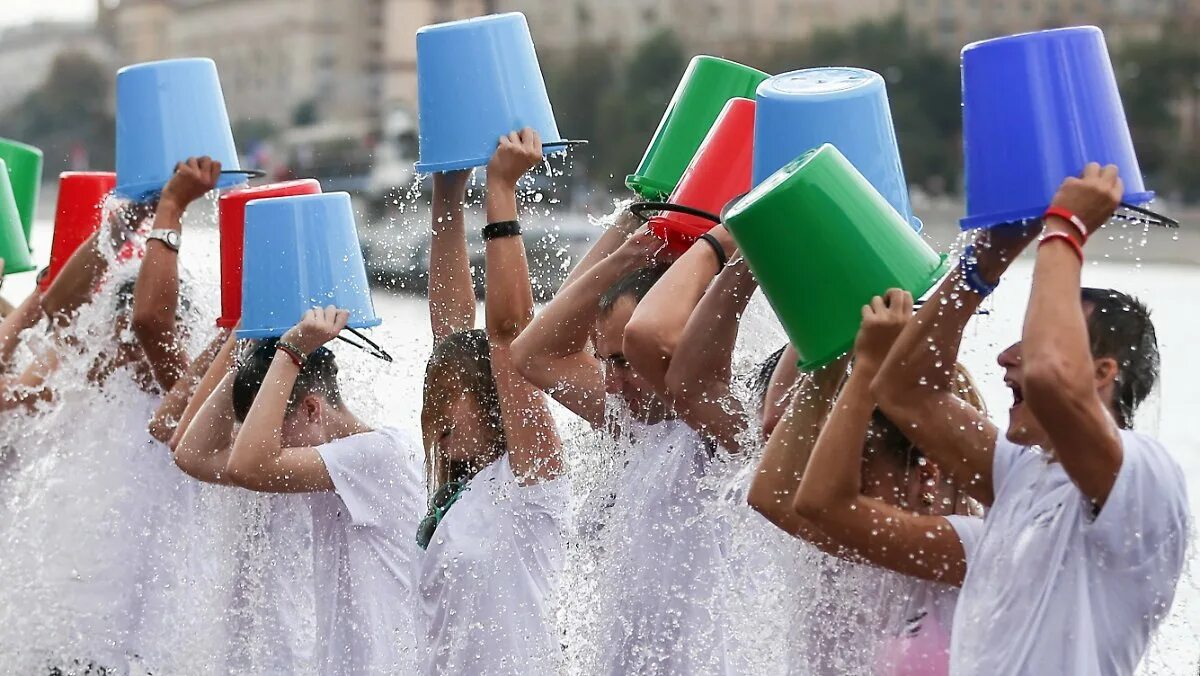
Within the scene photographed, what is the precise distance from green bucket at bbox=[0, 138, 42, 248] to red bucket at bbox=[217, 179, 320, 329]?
6.11ft

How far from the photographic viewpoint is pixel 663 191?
12.2ft

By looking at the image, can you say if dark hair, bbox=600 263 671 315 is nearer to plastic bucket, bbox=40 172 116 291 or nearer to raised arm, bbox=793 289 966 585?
raised arm, bbox=793 289 966 585

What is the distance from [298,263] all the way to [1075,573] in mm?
2174

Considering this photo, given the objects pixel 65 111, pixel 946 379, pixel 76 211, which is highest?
pixel 946 379

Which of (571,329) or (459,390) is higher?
(571,329)

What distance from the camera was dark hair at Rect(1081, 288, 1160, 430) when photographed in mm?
2594

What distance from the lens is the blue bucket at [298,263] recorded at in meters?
4.11

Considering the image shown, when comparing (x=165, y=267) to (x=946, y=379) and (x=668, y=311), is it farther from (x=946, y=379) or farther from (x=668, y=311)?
(x=946, y=379)

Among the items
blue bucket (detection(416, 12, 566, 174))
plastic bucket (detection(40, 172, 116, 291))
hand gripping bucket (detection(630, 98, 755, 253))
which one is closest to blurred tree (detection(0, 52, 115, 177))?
plastic bucket (detection(40, 172, 116, 291))

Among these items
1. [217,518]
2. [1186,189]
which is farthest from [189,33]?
[217,518]

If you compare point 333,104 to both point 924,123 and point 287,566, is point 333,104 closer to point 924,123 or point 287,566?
point 924,123

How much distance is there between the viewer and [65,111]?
82.6m

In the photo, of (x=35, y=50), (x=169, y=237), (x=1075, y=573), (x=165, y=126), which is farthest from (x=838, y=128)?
(x=35, y=50)

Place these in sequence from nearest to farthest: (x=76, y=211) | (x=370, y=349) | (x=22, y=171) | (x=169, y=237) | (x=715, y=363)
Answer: (x=715, y=363) < (x=370, y=349) < (x=169, y=237) < (x=76, y=211) < (x=22, y=171)
